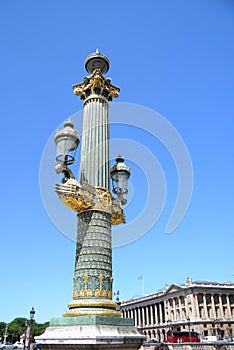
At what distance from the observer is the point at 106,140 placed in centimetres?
1608

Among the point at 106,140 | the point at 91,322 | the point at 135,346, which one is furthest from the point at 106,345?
the point at 106,140

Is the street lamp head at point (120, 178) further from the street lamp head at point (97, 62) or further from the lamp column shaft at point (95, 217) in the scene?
the street lamp head at point (97, 62)

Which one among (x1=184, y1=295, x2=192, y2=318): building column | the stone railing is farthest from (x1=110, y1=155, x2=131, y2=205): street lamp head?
(x1=184, y1=295, x2=192, y2=318): building column

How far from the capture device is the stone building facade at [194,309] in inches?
2785

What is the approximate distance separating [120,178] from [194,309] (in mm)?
65592

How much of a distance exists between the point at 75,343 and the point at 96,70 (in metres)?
12.8

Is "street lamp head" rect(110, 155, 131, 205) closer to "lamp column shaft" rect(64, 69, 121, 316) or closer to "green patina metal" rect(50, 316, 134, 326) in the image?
"lamp column shaft" rect(64, 69, 121, 316)

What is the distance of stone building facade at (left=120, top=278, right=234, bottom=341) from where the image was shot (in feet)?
232

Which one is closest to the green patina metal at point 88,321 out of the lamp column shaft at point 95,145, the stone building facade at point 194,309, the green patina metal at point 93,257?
the green patina metal at point 93,257

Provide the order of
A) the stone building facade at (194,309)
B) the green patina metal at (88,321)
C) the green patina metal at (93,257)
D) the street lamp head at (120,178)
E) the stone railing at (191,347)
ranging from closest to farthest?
the green patina metal at (88,321) < the green patina metal at (93,257) < the street lamp head at (120,178) < the stone railing at (191,347) < the stone building facade at (194,309)

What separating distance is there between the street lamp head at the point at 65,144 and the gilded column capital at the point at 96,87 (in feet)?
13.1

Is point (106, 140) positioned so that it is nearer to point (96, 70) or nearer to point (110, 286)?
point (96, 70)

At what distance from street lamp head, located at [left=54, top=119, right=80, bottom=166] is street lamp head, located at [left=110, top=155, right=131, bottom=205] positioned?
11.3 feet

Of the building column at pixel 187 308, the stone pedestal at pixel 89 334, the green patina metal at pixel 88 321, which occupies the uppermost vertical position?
the building column at pixel 187 308
